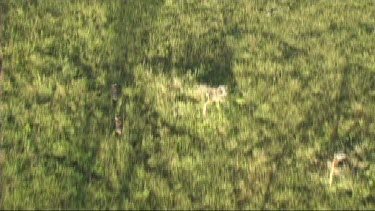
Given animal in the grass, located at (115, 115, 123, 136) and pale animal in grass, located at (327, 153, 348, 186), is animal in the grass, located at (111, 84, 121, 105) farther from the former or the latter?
pale animal in grass, located at (327, 153, 348, 186)

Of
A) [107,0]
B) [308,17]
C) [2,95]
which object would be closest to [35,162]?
[2,95]

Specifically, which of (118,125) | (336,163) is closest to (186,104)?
(118,125)

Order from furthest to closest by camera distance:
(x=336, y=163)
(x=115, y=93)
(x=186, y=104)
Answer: (x=115, y=93), (x=186, y=104), (x=336, y=163)

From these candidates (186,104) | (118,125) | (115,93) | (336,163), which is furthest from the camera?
(115,93)

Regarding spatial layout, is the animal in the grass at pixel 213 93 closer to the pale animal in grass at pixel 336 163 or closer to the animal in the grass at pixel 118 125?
the animal in the grass at pixel 118 125

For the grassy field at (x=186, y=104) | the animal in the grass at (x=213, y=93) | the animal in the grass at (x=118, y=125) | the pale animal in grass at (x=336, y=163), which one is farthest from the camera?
the animal in the grass at (x=213, y=93)

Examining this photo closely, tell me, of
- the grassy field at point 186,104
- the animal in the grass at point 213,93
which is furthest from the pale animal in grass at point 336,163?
the animal in the grass at point 213,93

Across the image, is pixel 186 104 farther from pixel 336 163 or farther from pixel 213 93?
pixel 336 163
